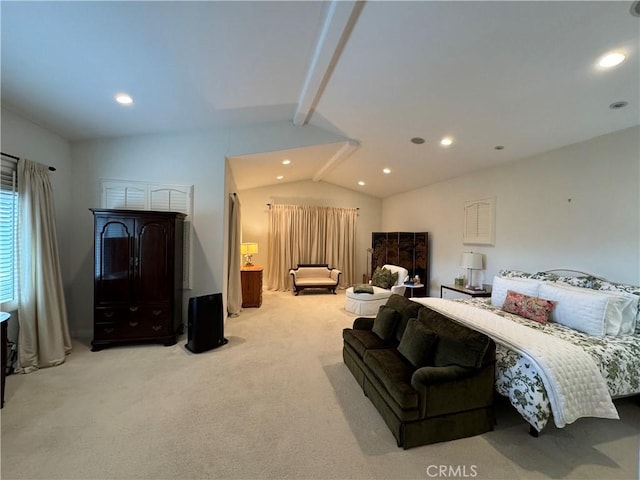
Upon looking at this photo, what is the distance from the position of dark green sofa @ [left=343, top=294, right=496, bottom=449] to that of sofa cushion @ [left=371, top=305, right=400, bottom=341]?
1.02 ft

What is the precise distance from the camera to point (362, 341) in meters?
2.75

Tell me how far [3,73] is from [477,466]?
14.8 feet

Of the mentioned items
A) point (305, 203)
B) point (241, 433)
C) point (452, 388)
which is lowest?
point (241, 433)

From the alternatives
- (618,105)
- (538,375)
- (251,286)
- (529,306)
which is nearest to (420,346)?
(538,375)

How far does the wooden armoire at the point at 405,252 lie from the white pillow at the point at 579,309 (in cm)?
303

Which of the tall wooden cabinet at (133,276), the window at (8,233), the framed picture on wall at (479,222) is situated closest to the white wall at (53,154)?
the window at (8,233)

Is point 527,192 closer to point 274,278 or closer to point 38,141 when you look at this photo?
point 274,278

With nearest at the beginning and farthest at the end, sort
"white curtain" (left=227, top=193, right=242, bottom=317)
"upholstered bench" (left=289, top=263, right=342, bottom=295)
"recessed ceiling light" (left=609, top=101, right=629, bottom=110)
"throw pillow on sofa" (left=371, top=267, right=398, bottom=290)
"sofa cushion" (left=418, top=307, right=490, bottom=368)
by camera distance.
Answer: "sofa cushion" (left=418, top=307, right=490, bottom=368)
"recessed ceiling light" (left=609, top=101, right=629, bottom=110)
"white curtain" (left=227, top=193, right=242, bottom=317)
"throw pillow on sofa" (left=371, top=267, right=398, bottom=290)
"upholstered bench" (left=289, top=263, right=342, bottom=295)

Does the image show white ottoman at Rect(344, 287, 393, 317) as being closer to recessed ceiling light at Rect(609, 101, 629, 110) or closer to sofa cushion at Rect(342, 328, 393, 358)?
sofa cushion at Rect(342, 328, 393, 358)

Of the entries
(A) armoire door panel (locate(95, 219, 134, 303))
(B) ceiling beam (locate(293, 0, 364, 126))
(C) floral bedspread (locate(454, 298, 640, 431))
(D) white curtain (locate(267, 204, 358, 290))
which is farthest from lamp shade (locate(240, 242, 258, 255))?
(C) floral bedspread (locate(454, 298, 640, 431))

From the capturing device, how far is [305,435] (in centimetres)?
199

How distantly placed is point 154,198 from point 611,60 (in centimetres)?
492

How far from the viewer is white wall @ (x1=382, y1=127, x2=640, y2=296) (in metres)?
2.93

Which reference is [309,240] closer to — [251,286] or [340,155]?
[251,286]
